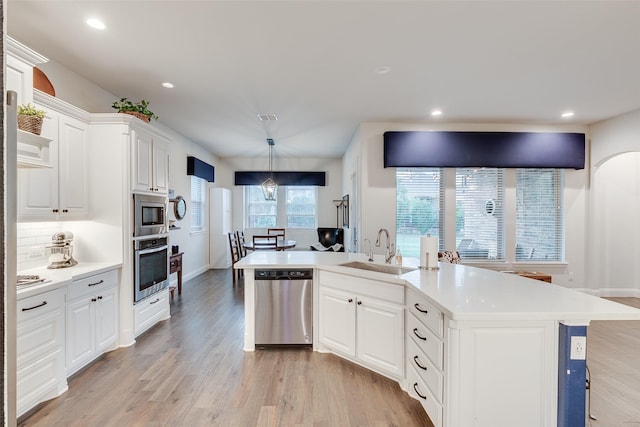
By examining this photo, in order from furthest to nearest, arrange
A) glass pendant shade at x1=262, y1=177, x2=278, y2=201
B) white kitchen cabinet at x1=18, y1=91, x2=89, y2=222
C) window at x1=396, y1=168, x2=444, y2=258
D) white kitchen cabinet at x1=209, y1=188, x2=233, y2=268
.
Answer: white kitchen cabinet at x1=209, y1=188, x2=233, y2=268, glass pendant shade at x1=262, y1=177, x2=278, y2=201, window at x1=396, y1=168, x2=444, y2=258, white kitchen cabinet at x1=18, y1=91, x2=89, y2=222

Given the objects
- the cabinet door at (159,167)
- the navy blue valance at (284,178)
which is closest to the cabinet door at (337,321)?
the cabinet door at (159,167)

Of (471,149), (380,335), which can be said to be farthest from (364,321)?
(471,149)

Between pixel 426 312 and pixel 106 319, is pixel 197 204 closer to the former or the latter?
pixel 106 319

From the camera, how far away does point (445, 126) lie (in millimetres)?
4734

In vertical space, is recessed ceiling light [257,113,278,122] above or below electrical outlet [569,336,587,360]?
above

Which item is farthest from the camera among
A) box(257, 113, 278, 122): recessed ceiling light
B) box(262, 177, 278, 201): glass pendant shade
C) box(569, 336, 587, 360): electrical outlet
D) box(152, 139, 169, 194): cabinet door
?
box(262, 177, 278, 201): glass pendant shade

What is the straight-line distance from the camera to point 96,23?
7.44 ft

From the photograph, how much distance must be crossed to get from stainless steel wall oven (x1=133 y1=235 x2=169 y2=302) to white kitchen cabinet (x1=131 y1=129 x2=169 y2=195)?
2.00 feet

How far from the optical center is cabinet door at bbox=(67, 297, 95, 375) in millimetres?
2395

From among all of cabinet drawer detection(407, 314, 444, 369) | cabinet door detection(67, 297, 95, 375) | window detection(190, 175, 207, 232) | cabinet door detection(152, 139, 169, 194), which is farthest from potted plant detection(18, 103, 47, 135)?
window detection(190, 175, 207, 232)

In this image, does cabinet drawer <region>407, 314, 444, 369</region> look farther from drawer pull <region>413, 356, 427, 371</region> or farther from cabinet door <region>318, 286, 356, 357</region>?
cabinet door <region>318, 286, 356, 357</region>

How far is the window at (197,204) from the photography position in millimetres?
6215

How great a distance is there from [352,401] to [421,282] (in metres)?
1.04

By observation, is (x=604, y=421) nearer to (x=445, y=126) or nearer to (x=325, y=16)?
(x=325, y=16)
